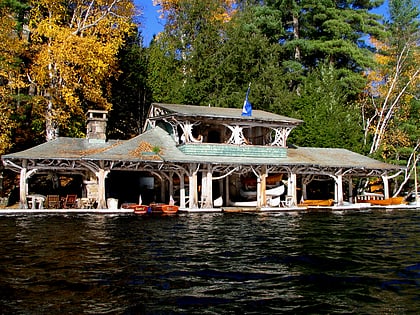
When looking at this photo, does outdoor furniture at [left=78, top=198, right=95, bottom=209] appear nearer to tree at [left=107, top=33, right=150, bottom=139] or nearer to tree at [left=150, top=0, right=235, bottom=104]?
tree at [left=107, top=33, right=150, bottom=139]

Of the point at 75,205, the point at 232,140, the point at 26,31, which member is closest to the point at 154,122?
the point at 232,140

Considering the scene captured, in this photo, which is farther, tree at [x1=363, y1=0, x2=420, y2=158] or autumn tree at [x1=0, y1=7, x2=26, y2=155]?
tree at [x1=363, y1=0, x2=420, y2=158]

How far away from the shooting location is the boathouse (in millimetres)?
27984

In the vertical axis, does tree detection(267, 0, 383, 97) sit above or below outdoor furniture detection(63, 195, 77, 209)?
above

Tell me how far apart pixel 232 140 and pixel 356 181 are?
53.7 ft

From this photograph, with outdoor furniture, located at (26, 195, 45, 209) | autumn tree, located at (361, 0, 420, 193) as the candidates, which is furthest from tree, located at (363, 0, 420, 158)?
outdoor furniture, located at (26, 195, 45, 209)

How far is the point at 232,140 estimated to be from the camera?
107 ft

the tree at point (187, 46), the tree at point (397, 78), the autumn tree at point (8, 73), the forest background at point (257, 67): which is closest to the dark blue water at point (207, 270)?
the autumn tree at point (8, 73)

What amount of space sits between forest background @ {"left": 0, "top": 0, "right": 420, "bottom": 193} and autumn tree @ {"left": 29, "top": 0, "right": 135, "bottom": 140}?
0.19 m

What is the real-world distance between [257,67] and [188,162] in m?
23.2

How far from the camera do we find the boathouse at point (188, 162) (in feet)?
91.8

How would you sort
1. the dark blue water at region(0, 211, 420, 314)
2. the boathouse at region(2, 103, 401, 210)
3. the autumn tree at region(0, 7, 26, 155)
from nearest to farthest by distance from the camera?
1. the dark blue water at region(0, 211, 420, 314)
2. the boathouse at region(2, 103, 401, 210)
3. the autumn tree at region(0, 7, 26, 155)

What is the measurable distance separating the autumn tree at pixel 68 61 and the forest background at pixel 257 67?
0.19 m

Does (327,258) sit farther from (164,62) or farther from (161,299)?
(164,62)
